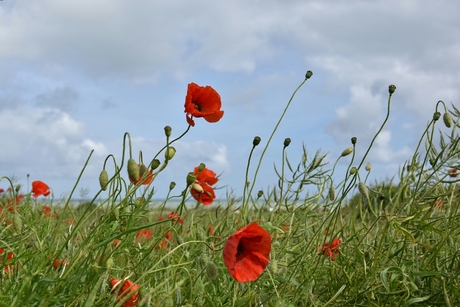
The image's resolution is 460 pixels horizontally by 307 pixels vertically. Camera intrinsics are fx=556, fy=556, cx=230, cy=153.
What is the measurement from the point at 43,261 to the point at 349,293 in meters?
1.00

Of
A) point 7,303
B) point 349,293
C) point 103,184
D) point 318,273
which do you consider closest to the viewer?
point 7,303

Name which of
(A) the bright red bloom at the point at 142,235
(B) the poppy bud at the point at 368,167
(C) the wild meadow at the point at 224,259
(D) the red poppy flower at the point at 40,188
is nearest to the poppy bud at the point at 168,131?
(C) the wild meadow at the point at 224,259

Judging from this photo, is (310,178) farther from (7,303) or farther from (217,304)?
(7,303)

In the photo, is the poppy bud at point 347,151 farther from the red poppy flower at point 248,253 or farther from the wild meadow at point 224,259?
the red poppy flower at point 248,253

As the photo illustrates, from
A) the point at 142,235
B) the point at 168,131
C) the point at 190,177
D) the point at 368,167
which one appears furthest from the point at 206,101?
the point at 142,235

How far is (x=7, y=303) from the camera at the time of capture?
136 centimetres

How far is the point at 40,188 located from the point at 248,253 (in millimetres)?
2763

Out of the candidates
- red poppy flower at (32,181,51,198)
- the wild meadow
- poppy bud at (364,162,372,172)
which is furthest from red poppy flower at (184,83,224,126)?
red poppy flower at (32,181,51,198)

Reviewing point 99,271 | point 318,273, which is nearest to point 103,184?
point 99,271

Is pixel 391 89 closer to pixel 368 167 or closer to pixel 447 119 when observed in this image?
pixel 447 119

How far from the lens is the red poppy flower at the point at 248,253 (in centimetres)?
124

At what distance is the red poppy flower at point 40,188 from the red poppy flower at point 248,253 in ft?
8.79

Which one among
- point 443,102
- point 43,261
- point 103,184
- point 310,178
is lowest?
point 43,261

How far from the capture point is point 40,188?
3758 mm
